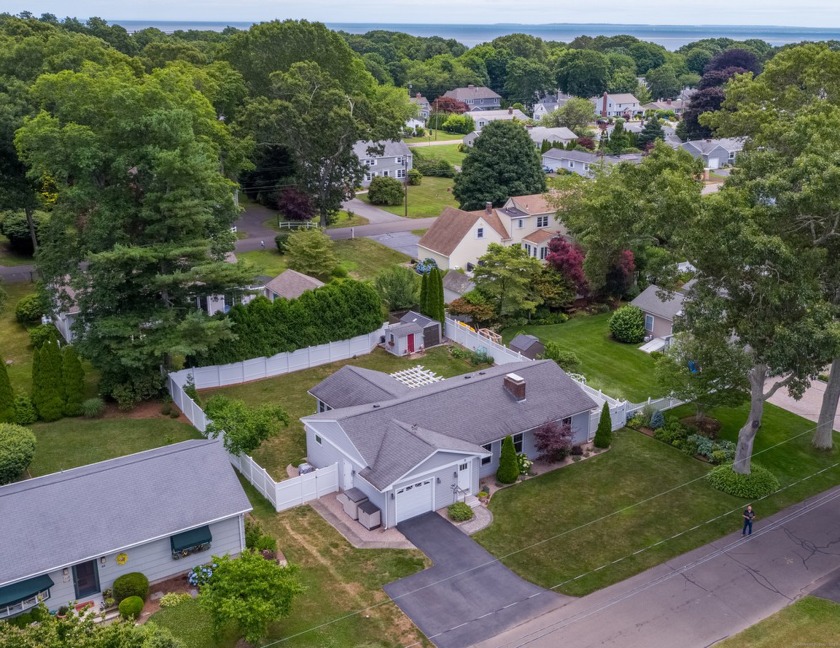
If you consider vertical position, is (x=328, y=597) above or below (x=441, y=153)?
below

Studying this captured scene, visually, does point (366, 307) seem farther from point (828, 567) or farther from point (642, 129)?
point (642, 129)

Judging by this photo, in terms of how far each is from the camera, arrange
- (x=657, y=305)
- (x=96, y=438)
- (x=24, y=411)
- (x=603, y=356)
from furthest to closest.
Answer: (x=657, y=305), (x=603, y=356), (x=24, y=411), (x=96, y=438)

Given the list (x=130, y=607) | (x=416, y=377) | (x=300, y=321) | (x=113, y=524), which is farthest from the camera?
(x=300, y=321)

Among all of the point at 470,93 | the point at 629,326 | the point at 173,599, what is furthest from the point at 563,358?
the point at 470,93

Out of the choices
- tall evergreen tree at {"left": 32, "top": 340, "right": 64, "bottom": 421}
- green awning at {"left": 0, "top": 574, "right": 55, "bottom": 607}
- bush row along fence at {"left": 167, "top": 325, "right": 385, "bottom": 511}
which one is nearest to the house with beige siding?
bush row along fence at {"left": 167, "top": 325, "right": 385, "bottom": 511}

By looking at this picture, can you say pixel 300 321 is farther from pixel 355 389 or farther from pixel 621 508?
pixel 621 508

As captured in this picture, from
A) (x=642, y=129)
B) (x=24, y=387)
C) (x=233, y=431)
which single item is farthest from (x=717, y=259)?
(x=642, y=129)
